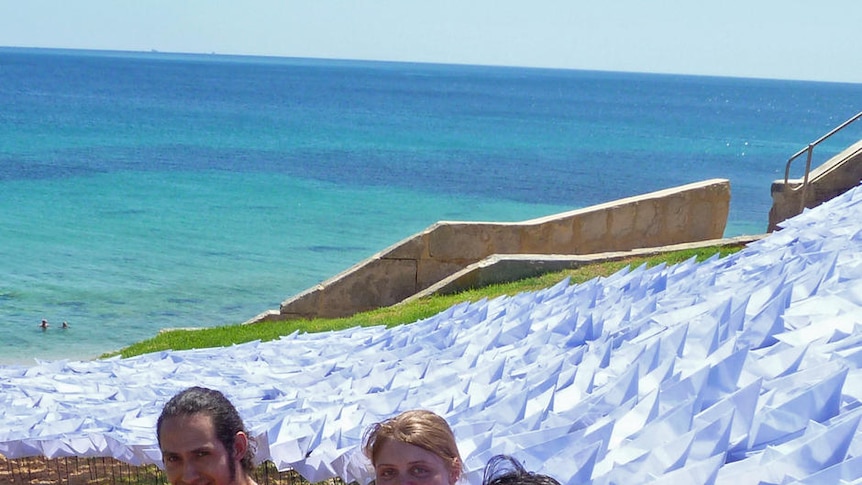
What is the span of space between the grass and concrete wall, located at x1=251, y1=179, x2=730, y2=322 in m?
0.83

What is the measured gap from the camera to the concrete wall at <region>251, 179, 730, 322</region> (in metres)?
12.7

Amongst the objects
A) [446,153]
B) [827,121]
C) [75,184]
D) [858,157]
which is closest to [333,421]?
[858,157]

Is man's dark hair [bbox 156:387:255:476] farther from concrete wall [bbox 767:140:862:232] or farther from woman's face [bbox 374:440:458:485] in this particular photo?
concrete wall [bbox 767:140:862:232]

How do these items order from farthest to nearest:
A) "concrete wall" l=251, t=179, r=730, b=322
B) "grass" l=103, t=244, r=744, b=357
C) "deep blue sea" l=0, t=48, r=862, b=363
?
"deep blue sea" l=0, t=48, r=862, b=363 → "concrete wall" l=251, t=179, r=730, b=322 → "grass" l=103, t=244, r=744, b=357

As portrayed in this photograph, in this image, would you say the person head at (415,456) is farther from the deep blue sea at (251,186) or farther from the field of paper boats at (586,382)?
the deep blue sea at (251,186)

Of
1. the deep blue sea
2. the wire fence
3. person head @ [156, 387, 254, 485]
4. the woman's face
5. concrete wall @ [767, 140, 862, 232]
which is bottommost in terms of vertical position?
the deep blue sea

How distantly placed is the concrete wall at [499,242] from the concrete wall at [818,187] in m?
0.73

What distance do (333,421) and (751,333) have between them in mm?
1861

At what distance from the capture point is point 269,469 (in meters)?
6.49

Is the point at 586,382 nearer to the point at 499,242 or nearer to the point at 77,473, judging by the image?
the point at 77,473

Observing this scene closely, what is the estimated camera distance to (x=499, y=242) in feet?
42.0

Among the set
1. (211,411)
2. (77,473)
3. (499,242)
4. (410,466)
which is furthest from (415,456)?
(499,242)

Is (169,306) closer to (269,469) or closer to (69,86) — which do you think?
(269,469)

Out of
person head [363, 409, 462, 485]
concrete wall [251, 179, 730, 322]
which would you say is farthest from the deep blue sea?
person head [363, 409, 462, 485]
